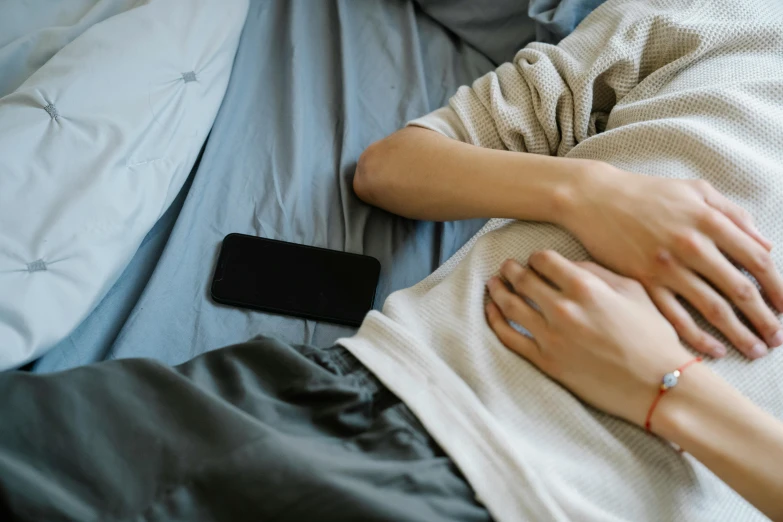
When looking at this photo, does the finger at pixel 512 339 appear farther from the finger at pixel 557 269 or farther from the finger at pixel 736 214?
the finger at pixel 736 214

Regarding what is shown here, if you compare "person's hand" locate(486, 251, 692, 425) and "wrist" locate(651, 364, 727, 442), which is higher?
"person's hand" locate(486, 251, 692, 425)

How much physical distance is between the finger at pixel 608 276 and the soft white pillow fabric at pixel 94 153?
0.51m

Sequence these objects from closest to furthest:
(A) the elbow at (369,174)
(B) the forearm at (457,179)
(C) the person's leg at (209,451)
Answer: (C) the person's leg at (209,451)
(B) the forearm at (457,179)
(A) the elbow at (369,174)

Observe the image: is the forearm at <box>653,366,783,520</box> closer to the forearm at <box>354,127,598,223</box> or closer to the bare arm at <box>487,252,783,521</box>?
the bare arm at <box>487,252,783,521</box>

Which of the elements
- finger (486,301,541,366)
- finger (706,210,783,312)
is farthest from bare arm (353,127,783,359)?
finger (486,301,541,366)

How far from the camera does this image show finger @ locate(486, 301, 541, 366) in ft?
2.06

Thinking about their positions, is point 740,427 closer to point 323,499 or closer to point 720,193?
point 720,193

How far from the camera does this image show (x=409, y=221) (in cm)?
92

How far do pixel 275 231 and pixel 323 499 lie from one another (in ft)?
1.45

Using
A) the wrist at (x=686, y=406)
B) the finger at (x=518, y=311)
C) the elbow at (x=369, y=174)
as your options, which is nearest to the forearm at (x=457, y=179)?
the elbow at (x=369, y=174)

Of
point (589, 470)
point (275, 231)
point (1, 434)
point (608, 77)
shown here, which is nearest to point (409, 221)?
point (275, 231)

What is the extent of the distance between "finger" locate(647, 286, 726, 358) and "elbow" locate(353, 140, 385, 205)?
37 centimetres

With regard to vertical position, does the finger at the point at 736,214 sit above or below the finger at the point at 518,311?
above

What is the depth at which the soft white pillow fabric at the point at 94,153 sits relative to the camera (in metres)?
0.69
